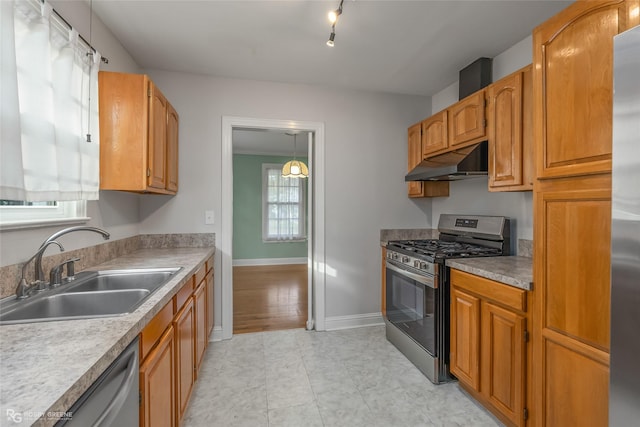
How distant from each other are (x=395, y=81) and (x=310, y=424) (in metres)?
2.99

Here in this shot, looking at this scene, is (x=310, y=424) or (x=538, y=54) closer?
(x=538, y=54)

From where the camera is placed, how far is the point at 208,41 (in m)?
2.25

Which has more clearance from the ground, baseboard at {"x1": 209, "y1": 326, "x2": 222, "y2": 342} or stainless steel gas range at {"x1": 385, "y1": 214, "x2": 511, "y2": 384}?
stainless steel gas range at {"x1": 385, "y1": 214, "x2": 511, "y2": 384}

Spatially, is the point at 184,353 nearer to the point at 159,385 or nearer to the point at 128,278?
the point at 159,385

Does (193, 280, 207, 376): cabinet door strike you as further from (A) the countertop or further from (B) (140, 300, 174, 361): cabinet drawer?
(A) the countertop

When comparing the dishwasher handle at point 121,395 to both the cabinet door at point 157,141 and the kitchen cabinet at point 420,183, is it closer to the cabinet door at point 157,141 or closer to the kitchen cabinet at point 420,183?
the cabinet door at point 157,141

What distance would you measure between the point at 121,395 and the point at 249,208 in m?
5.56

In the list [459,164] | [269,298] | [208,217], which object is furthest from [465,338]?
[269,298]

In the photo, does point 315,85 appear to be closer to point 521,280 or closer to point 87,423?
point 521,280

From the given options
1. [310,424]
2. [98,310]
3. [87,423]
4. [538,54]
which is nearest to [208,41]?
[98,310]

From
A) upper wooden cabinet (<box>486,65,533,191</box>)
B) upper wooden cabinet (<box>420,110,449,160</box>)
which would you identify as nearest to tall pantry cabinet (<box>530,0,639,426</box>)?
upper wooden cabinet (<box>486,65,533,191</box>)

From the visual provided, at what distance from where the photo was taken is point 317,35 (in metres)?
2.16

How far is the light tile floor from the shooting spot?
180 centimetres

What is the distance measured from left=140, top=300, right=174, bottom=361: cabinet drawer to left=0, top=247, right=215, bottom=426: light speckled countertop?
6 cm
